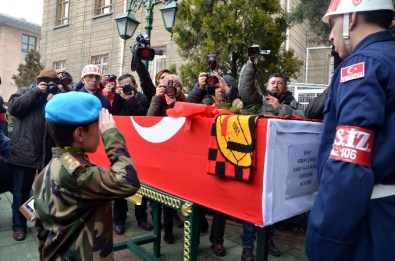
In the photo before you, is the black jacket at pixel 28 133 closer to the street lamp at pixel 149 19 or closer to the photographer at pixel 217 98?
the photographer at pixel 217 98

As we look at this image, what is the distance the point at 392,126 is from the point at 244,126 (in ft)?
2.38

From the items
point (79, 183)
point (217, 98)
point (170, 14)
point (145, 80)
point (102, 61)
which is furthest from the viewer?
point (102, 61)

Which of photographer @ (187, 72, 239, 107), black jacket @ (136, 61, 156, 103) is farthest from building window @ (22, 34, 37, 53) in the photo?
photographer @ (187, 72, 239, 107)

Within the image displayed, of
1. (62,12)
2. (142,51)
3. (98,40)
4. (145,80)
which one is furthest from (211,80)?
(62,12)

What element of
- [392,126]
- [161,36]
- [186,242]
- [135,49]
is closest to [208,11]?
[135,49]

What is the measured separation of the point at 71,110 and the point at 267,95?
6.94ft

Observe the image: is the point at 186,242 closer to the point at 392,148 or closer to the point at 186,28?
the point at 392,148

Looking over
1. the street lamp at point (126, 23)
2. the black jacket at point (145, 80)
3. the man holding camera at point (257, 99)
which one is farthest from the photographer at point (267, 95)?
the street lamp at point (126, 23)

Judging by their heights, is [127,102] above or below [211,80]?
below

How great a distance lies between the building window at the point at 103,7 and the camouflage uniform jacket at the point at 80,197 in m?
14.8

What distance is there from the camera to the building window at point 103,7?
15.0 m

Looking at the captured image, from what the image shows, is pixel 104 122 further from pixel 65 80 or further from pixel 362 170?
pixel 65 80

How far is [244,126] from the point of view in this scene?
1762 mm

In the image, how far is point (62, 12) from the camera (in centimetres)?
1730
